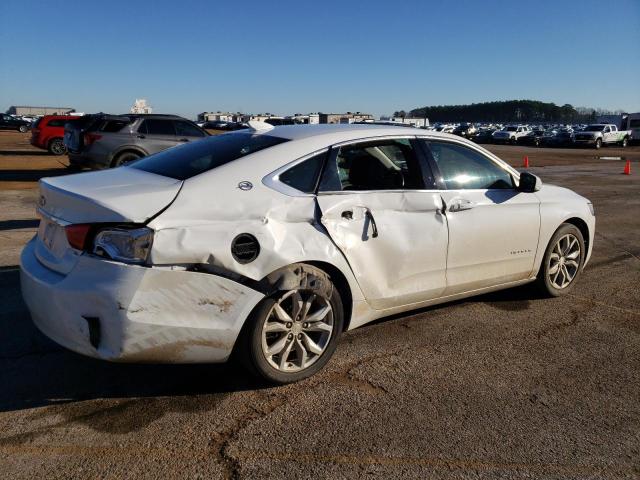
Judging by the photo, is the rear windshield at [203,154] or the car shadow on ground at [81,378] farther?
the rear windshield at [203,154]

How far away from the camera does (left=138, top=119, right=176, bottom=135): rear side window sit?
1334 cm

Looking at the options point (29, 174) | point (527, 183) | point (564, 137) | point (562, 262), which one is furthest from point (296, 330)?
point (564, 137)

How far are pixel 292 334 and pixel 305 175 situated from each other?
1005mm

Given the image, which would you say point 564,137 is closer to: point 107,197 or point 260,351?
point 260,351

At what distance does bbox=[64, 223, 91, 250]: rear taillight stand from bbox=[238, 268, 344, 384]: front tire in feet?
3.26

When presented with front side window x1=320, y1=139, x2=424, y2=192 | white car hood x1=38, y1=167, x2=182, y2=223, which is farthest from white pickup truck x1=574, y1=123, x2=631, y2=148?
white car hood x1=38, y1=167, x2=182, y2=223

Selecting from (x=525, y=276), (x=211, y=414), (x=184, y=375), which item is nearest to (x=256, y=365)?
(x=211, y=414)

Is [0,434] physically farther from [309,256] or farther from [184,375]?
[309,256]

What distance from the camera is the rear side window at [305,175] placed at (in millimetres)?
3533

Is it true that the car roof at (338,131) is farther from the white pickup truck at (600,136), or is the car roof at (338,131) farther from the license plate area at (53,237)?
the white pickup truck at (600,136)

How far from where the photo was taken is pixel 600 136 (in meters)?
43.9

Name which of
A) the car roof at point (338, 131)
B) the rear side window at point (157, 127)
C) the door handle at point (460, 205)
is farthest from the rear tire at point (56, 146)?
the door handle at point (460, 205)

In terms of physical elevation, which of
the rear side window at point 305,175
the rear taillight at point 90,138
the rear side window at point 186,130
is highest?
the rear side window at point 186,130

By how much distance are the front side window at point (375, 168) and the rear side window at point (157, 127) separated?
33.9ft
